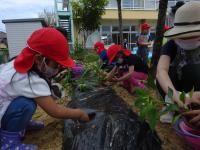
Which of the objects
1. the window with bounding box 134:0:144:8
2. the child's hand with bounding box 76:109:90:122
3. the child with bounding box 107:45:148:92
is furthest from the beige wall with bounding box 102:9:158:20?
the child's hand with bounding box 76:109:90:122

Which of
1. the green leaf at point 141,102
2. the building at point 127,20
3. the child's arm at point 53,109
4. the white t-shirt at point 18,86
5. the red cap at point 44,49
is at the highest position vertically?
the red cap at point 44,49

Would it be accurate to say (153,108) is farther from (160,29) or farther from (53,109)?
(160,29)

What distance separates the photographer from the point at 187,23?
1662 mm

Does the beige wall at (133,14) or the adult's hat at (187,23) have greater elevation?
the adult's hat at (187,23)

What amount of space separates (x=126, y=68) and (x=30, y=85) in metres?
1.78

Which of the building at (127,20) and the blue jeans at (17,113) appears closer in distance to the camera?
the blue jeans at (17,113)

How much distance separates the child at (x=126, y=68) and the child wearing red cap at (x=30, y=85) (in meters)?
1.47

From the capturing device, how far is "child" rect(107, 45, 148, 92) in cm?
304

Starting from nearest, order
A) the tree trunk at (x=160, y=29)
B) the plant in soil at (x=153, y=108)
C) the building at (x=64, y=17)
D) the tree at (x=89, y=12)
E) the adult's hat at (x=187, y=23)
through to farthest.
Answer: the plant in soil at (x=153, y=108)
the adult's hat at (x=187, y=23)
the tree trunk at (x=160, y=29)
the tree at (x=89, y=12)
the building at (x=64, y=17)

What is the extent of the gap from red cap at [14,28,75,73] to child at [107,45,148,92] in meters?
1.49

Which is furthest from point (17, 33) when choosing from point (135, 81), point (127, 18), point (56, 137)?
point (127, 18)

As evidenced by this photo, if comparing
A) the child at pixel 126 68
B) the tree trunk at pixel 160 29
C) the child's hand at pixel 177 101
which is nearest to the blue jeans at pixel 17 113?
the child's hand at pixel 177 101

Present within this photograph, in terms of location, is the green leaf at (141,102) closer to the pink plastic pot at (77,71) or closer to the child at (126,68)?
the child at (126,68)

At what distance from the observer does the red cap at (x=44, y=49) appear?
1.53m
